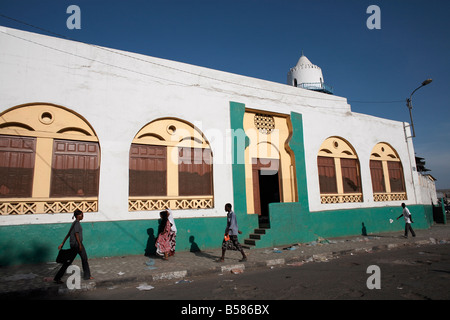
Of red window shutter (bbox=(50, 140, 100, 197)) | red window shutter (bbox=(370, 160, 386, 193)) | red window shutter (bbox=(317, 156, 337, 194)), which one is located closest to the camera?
red window shutter (bbox=(50, 140, 100, 197))

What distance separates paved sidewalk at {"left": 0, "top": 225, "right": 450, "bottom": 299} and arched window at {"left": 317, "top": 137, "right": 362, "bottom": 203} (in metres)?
2.86

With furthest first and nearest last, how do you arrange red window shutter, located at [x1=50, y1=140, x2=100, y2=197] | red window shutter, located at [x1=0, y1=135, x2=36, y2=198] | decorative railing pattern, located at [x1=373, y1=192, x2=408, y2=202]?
decorative railing pattern, located at [x1=373, y1=192, x2=408, y2=202] → red window shutter, located at [x1=50, y1=140, x2=100, y2=197] → red window shutter, located at [x1=0, y1=135, x2=36, y2=198]

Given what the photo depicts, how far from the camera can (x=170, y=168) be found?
9.66 meters

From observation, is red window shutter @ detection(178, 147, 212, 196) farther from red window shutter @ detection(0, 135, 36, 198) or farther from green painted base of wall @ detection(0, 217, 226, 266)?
red window shutter @ detection(0, 135, 36, 198)

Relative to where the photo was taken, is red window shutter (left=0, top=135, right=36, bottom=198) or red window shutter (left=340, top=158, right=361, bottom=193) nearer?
red window shutter (left=0, top=135, right=36, bottom=198)

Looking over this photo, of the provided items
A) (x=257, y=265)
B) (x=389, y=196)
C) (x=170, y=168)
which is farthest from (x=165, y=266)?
(x=389, y=196)

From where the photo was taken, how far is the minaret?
24875 millimetres

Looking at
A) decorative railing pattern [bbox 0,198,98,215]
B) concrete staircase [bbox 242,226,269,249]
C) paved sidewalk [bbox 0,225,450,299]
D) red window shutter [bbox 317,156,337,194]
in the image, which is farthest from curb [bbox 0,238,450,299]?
red window shutter [bbox 317,156,337,194]

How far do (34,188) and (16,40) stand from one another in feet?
13.1

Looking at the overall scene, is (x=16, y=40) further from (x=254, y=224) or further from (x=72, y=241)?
(x=254, y=224)

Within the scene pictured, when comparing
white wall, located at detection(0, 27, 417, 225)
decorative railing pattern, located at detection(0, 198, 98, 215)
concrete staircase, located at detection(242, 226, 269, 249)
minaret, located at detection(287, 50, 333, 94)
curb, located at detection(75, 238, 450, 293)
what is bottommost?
curb, located at detection(75, 238, 450, 293)

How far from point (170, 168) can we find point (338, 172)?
25.8 ft

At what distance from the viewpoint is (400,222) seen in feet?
48.2
